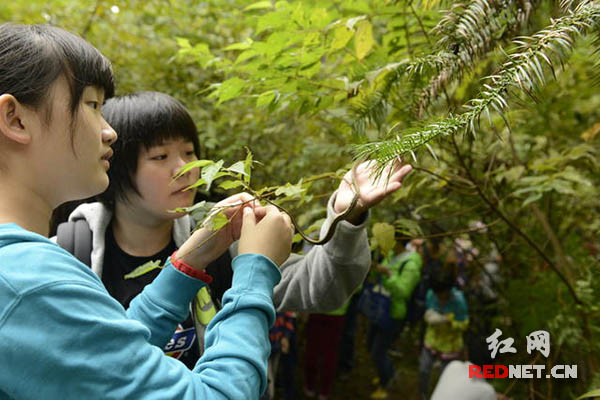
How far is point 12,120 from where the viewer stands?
0.80 meters

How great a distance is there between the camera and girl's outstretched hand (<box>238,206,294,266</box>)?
3.04 ft

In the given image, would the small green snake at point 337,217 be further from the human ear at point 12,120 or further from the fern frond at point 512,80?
the human ear at point 12,120

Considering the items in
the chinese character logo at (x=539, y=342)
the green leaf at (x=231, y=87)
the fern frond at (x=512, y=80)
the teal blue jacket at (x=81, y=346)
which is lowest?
the teal blue jacket at (x=81, y=346)

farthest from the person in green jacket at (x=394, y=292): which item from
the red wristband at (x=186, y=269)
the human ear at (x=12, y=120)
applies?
the human ear at (x=12, y=120)

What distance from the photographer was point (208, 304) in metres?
1.33

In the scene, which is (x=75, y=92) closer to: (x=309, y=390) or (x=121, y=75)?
(x=121, y=75)

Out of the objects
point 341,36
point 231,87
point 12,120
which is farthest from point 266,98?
point 12,120

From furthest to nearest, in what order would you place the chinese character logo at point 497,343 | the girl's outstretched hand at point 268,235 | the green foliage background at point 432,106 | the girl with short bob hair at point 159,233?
the chinese character logo at point 497,343 < the girl with short bob hair at point 159,233 < the green foliage background at point 432,106 < the girl's outstretched hand at point 268,235

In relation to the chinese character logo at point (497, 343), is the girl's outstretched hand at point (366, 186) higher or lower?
higher

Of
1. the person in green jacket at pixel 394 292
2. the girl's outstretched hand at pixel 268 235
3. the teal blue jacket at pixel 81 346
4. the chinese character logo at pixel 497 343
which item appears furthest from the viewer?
the person in green jacket at pixel 394 292

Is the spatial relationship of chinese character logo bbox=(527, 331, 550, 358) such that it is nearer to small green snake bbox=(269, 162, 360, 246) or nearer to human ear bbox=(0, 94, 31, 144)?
small green snake bbox=(269, 162, 360, 246)

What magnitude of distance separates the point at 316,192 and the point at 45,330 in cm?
224

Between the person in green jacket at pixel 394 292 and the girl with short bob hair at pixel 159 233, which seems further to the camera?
the person in green jacket at pixel 394 292

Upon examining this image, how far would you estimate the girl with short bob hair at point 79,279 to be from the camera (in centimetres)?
Answer: 64
